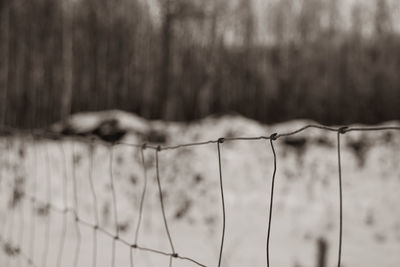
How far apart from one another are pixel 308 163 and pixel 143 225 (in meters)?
4.64

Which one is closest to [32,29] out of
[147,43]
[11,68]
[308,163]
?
[11,68]

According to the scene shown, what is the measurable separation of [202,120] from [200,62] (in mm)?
6151

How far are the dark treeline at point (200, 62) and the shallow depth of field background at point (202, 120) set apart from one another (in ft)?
0.27

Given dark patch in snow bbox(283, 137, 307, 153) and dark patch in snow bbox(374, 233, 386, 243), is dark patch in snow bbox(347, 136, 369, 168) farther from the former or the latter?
dark patch in snow bbox(374, 233, 386, 243)

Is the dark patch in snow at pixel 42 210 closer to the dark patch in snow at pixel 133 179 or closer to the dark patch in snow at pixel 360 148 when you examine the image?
the dark patch in snow at pixel 133 179

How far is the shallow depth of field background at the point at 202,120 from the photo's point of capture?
383 centimetres

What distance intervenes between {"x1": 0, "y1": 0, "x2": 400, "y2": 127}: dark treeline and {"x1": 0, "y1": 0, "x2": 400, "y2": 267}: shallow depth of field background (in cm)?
8

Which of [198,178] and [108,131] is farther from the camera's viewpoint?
[108,131]

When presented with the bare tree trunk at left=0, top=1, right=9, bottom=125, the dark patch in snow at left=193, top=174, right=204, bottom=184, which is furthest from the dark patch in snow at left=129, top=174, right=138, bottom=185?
the bare tree trunk at left=0, top=1, right=9, bottom=125

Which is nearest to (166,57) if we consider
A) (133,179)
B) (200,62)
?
(200,62)

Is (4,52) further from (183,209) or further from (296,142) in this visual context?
(183,209)

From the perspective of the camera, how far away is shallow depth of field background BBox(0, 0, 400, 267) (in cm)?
383

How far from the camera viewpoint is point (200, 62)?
21.7 meters

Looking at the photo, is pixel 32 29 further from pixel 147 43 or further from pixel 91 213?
pixel 91 213
